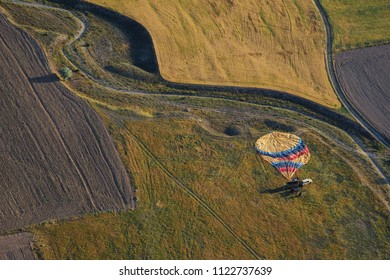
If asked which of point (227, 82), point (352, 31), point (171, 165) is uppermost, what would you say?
point (352, 31)

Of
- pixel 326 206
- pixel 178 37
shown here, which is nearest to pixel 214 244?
pixel 326 206

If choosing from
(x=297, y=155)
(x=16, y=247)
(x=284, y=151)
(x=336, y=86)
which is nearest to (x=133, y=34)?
(x=284, y=151)

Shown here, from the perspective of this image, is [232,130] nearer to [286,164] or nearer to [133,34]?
[286,164]

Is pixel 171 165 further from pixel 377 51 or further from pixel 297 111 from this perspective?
pixel 377 51

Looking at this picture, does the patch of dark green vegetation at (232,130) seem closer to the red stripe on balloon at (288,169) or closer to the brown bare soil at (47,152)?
the red stripe on balloon at (288,169)

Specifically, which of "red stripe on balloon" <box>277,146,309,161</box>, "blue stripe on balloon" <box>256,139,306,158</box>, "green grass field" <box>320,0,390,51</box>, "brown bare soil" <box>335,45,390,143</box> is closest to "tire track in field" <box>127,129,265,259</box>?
"blue stripe on balloon" <box>256,139,306,158</box>

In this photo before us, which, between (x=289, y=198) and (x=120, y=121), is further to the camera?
(x=120, y=121)

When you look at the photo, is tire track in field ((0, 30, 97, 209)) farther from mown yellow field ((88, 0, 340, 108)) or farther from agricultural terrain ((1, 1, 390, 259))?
mown yellow field ((88, 0, 340, 108))
